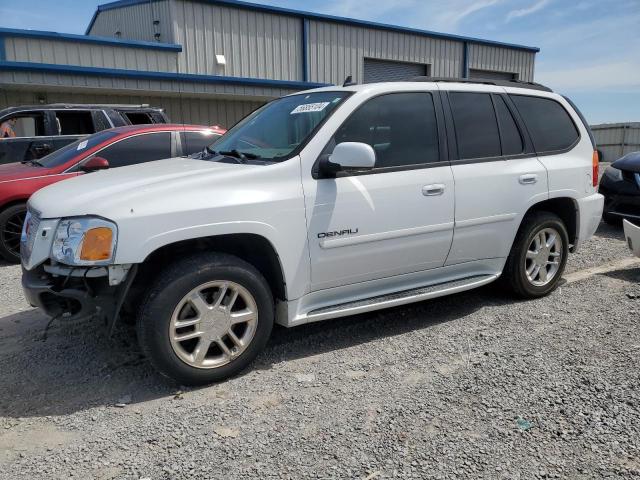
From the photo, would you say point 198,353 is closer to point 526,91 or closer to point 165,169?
point 165,169

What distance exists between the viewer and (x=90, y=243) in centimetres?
291

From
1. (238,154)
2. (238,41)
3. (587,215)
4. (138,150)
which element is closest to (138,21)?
(238,41)

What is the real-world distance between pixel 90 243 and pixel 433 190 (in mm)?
2335

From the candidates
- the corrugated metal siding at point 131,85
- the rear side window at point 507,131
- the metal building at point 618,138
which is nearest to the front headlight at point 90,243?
the rear side window at point 507,131

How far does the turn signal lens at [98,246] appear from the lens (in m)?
2.90

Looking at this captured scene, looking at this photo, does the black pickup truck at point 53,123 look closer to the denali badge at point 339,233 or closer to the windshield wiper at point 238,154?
the windshield wiper at point 238,154

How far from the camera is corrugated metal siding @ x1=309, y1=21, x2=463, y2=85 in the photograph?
18.5 metres

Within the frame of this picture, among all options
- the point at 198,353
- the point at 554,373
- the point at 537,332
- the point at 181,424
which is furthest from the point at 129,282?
the point at 537,332

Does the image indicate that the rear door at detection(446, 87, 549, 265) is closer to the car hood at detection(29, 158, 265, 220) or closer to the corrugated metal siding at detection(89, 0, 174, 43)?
the car hood at detection(29, 158, 265, 220)

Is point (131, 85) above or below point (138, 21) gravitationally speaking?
below

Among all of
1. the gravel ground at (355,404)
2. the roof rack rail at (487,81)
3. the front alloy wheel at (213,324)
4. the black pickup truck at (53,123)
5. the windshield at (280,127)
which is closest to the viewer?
the gravel ground at (355,404)

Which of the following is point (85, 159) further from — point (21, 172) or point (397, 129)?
point (397, 129)

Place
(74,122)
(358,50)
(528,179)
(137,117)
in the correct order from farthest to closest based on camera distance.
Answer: (358,50) < (137,117) < (74,122) < (528,179)

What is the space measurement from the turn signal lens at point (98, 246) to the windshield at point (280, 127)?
3.85 feet
